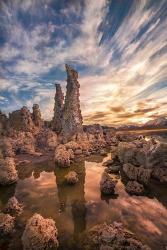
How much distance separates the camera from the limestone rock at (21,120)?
3038 inches

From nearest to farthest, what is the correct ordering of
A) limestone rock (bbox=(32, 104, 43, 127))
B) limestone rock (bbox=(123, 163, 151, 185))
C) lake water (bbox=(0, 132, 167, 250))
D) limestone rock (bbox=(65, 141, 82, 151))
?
lake water (bbox=(0, 132, 167, 250)) → limestone rock (bbox=(123, 163, 151, 185)) → limestone rock (bbox=(65, 141, 82, 151)) → limestone rock (bbox=(32, 104, 43, 127))

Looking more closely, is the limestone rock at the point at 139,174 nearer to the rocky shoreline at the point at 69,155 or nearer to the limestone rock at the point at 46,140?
the rocky shoreline at the point at 69,155

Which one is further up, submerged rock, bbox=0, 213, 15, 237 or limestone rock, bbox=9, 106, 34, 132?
limestone rock, bbox=9, 106, 34, 132

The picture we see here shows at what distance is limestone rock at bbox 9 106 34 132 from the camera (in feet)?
253

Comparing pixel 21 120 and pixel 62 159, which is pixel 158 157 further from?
pixel 21 120

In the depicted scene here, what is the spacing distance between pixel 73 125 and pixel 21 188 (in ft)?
146

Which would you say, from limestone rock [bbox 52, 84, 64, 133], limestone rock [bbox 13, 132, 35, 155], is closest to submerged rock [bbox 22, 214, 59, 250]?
limestone rock [bbox 13, 132, 35, 155]

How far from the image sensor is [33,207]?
24891mm

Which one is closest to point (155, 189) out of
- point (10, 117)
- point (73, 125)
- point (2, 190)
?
point (2, 190)

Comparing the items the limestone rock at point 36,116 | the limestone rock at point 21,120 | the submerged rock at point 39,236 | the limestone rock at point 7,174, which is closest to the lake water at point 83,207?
the submerged rock at point 39,236

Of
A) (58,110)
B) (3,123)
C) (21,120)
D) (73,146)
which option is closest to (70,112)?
(58,110)

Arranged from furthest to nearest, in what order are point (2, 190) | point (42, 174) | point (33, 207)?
point (42, 174) → point (2, 190) → point (33, 207)

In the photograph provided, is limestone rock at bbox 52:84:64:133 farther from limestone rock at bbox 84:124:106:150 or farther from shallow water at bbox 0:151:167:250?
shallow water at bbox 0:151:167:250

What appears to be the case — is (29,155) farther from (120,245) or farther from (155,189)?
(120,245)
